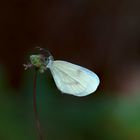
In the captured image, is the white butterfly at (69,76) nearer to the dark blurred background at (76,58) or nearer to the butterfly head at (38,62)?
the butterfly head at (38,62)

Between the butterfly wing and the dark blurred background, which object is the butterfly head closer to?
the butterfly wing

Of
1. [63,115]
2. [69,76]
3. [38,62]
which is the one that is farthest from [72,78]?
[63,115]

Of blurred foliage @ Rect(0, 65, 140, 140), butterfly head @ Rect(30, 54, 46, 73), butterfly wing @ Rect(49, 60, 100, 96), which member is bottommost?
blurred foliage @ Rect(0, 65, 140, 140)

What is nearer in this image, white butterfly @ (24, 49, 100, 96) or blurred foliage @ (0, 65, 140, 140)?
white butterfly @ (24, 49, 100, 96)

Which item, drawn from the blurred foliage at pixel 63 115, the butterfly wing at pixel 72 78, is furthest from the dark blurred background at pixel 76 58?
the butterfly wing at pixel 72 78

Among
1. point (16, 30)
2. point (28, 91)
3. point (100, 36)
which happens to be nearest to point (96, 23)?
point (100, 36)

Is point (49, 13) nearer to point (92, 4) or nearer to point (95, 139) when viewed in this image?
point (92, 4)

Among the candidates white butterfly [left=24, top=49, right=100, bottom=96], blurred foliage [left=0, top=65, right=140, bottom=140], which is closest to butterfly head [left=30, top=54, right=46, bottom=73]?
white butterfly [left=24, top=49, right=100, bottom=96]

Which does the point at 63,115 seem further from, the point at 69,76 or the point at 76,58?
the point at 76,58
